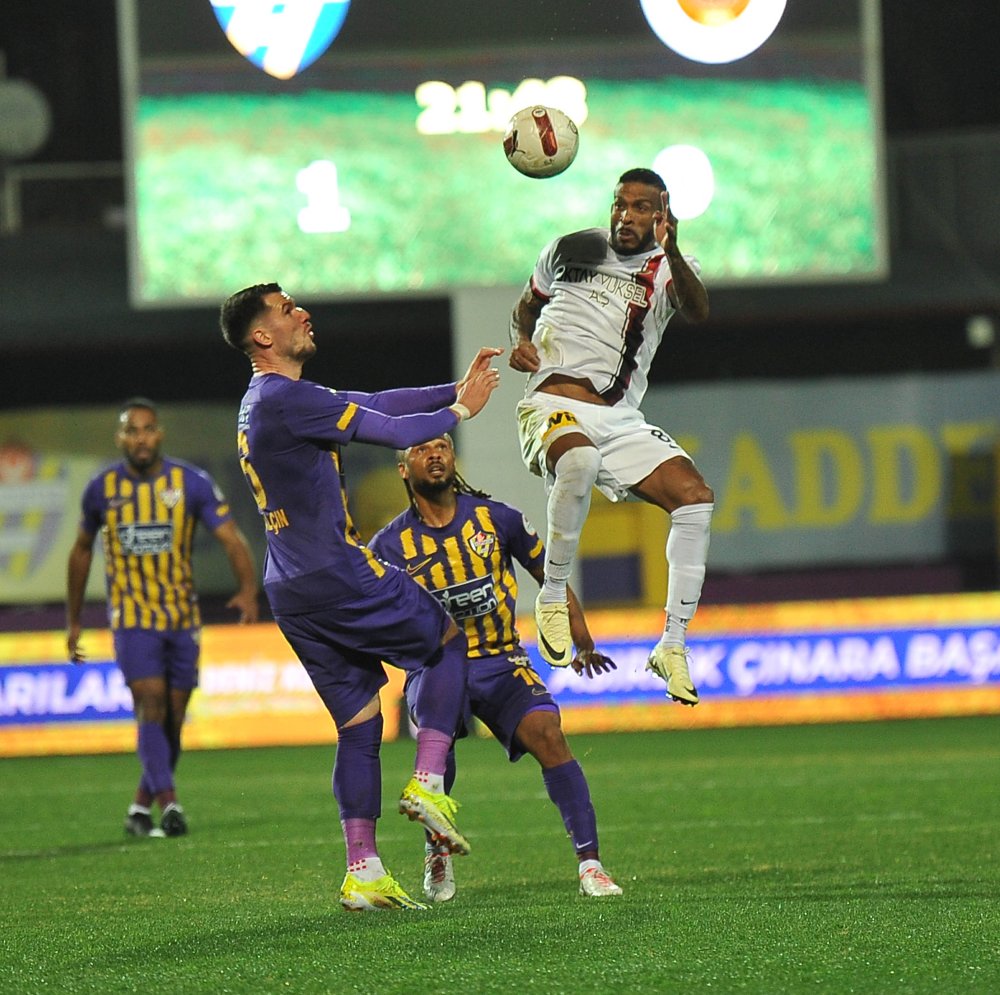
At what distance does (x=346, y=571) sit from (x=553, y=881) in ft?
5.70

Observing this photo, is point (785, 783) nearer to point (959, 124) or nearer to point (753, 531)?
point (753, 531)

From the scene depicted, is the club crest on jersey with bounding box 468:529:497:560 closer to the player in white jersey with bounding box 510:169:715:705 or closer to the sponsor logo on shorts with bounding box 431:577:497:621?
the sponsor logo on shorts with bounding box 431:577:497:621

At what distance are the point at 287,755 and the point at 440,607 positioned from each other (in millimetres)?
7372

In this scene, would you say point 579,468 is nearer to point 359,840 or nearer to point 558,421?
point 558,421

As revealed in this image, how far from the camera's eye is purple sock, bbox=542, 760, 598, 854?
6527mm

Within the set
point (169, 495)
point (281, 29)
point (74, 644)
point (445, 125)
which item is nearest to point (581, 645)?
point (169, 495)

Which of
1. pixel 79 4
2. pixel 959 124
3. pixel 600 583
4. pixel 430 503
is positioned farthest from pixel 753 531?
pixel 430 503

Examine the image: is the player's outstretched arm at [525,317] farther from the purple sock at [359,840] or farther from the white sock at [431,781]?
the purple sock at [359,840]

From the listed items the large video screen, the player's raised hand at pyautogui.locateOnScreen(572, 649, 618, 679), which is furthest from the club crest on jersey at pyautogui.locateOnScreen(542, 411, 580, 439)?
the large video screen

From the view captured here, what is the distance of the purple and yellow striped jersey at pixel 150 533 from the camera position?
30.4 ft

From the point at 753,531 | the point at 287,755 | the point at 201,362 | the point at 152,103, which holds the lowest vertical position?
the point at 287,755

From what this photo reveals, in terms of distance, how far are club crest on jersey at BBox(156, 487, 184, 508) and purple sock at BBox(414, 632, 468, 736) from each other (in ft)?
11.3

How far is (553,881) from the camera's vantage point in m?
6.94

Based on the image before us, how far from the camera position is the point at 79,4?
20.5 m
